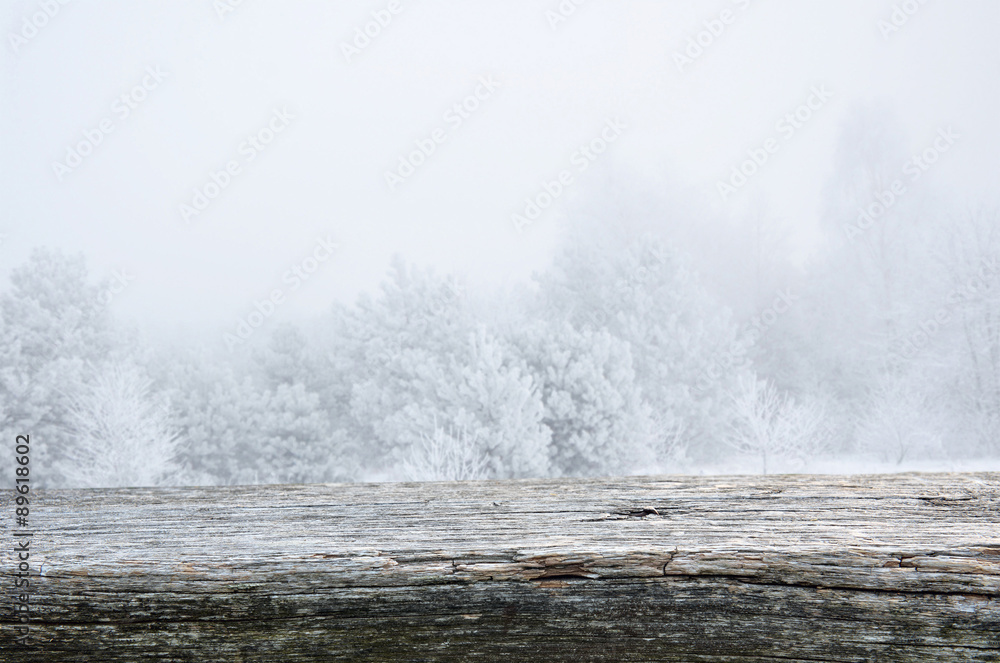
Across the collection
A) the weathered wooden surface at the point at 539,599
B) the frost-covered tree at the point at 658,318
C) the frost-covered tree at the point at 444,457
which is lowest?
the frost-covered tree at the point at 444,457

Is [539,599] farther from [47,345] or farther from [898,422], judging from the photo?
[47,345]

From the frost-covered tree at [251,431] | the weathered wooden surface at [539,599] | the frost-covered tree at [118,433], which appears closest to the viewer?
the weathered wooden surface at [539,599]

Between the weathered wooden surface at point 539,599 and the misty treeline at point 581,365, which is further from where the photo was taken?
the misty treeline at point 581,365

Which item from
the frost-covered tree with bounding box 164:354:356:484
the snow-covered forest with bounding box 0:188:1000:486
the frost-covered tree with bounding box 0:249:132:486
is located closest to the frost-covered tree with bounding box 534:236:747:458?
the snow-covered forest with bounding box 0:188:1000:486

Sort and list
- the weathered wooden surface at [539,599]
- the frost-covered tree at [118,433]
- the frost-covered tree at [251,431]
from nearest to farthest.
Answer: the weathered wooden surface at [539,599] < the frost-covered tree at [118,433] < the frost-covered tree at [251,431]

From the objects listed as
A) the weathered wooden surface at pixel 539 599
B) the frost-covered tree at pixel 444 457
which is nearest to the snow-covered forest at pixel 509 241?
the frost-covered tree at pixel 444 457

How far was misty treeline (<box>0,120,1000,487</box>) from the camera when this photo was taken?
2188 millimetres

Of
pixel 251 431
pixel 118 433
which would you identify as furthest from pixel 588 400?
pixel 118 433

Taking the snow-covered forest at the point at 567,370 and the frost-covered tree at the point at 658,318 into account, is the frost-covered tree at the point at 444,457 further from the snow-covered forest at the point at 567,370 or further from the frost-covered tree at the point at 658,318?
the frost-covered tree at the point at 658,318

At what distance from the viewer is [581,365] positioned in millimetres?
2246

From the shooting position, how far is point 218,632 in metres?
0.26

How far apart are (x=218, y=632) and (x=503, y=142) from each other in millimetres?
2293

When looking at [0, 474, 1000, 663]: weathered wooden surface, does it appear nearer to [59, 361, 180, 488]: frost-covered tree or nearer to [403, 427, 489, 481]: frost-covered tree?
[403, 427, 489, 481]: frost-covered tree

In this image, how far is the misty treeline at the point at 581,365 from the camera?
7.18 ft
